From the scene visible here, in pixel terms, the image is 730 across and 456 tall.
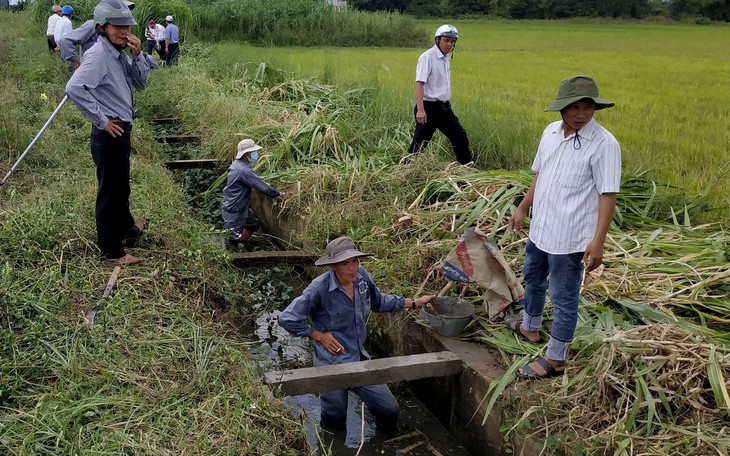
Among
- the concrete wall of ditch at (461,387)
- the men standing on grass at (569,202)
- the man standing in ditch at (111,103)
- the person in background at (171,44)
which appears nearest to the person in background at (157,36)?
the person in background at (171,44)

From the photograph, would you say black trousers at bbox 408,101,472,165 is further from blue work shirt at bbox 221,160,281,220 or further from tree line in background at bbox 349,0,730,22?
tree line in background at bbox 349,0,730,22

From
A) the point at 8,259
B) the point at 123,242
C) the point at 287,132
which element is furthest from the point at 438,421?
the point at 287,132

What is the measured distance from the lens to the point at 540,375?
3.28m

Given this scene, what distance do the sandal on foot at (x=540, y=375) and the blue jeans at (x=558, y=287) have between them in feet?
0.18

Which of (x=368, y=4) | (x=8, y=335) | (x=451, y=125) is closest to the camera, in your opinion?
(x=8, y=335)

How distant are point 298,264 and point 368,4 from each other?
44677 millimetres

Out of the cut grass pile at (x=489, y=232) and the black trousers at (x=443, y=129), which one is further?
the black trousers at (x=443, y=129)

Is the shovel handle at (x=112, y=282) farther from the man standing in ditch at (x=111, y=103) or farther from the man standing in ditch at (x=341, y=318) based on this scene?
the man standing in ditch at (x=341, y=318)

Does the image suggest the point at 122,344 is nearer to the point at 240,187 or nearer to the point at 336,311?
the point at 336,311

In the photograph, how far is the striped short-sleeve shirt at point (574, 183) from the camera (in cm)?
284

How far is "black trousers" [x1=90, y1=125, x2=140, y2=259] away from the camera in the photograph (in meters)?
4.10

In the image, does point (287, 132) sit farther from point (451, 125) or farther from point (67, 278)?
point (67, 278)

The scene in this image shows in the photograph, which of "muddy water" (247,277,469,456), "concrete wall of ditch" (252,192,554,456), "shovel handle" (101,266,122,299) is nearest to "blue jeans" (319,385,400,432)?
"muddy water" (247,277,469,456)

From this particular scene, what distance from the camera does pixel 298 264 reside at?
5.48 meters
